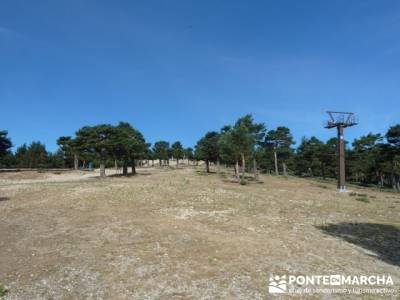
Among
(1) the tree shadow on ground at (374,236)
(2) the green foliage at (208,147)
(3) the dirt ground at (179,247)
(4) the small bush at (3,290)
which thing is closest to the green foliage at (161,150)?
(2) the green foliage at (208,147)

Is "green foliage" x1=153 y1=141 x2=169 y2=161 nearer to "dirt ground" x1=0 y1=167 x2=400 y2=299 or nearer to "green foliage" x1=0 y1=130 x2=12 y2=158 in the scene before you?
"green foliage" x1=0 y1=130 x2=12 y2=158

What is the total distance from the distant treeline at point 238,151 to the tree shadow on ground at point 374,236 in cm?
2452

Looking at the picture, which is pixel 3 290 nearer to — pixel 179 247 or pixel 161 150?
pixel 179 247

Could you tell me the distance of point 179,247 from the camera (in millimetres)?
12500

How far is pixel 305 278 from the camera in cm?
963

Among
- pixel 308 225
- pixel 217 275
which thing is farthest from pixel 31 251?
pixel 308 225

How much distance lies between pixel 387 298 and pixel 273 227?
326 inches

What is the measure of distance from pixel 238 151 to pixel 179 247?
3061 centimetres

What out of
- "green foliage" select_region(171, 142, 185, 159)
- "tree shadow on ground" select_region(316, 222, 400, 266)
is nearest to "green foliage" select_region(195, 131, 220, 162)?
"tree shadow on ground" select_region(316, 222, 400, 266)

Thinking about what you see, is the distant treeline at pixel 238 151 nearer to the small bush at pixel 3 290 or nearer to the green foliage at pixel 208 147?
the green foliage at pixel 208 147

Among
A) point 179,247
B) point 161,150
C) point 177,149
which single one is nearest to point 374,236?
point 179,247

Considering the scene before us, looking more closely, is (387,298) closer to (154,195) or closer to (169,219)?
(169,219)

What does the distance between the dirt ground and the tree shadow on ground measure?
6 cm

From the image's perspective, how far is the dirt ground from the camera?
915 cm
